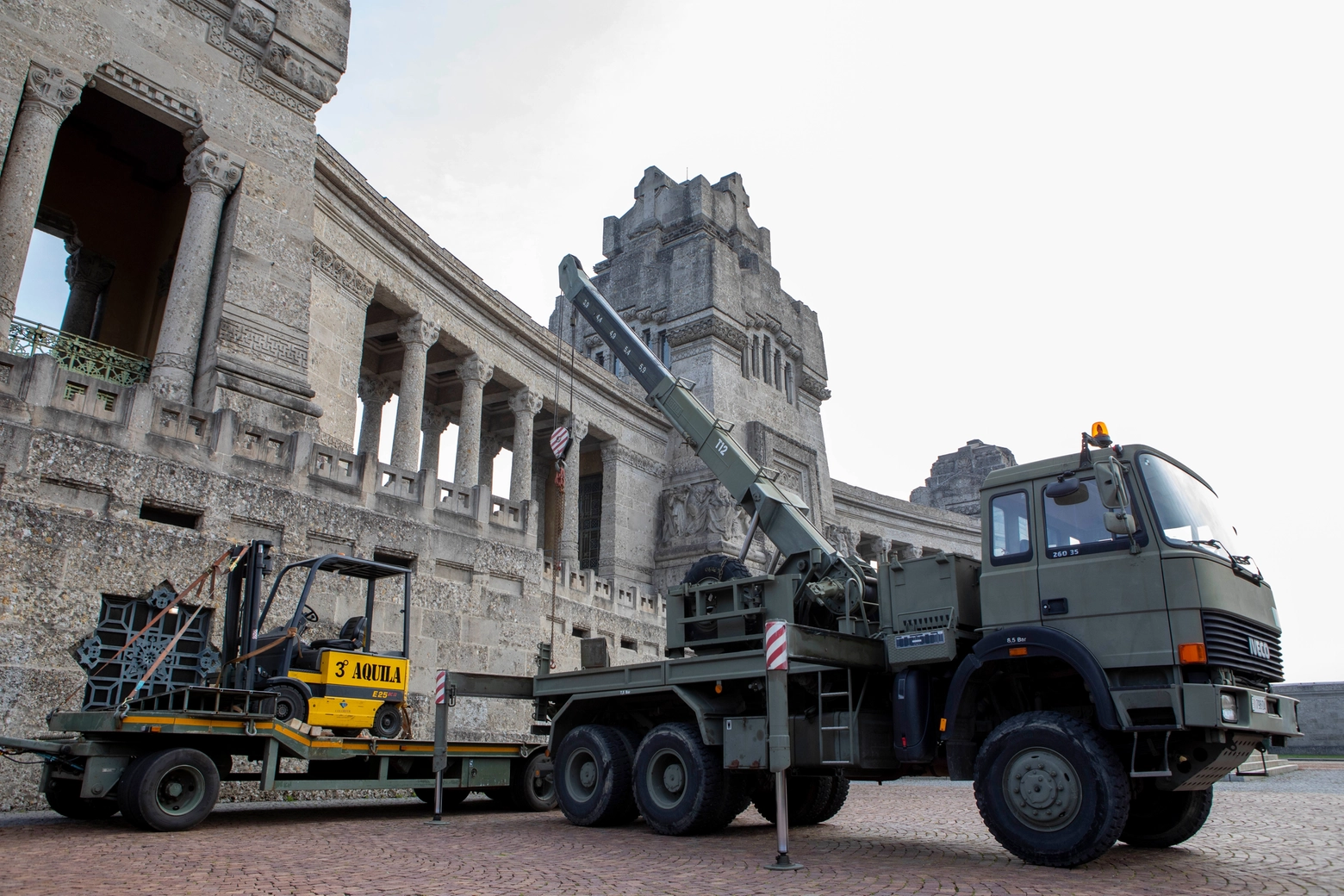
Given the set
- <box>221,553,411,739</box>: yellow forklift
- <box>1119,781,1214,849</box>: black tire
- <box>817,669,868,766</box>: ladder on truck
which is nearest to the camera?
<box>1119,781,1214,849</box>: black tire

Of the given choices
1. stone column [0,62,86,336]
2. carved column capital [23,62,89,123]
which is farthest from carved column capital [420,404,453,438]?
stone column [0,62,86,336]

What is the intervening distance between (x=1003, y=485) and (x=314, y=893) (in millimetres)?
7142

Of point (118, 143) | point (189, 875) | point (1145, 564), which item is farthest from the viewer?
point (118, 143)

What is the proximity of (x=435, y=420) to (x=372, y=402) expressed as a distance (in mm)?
3568

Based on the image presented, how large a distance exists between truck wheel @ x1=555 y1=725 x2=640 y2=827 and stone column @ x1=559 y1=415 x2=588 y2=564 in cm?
1810

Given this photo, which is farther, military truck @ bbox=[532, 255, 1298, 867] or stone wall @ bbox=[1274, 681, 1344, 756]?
stone wall @ bbox=[1274, 681, 1344, 756]

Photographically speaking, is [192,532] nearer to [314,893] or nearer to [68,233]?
[314,893]

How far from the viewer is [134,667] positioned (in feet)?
39.2

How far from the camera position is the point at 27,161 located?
661 inches

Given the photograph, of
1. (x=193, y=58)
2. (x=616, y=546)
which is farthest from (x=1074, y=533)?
(x=616, y=546)

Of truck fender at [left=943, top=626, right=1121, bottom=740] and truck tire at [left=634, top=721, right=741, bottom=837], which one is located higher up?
truck fender at [left=943, top=626, right=1121, bottom=740]

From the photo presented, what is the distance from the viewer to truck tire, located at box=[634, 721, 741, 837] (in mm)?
10211

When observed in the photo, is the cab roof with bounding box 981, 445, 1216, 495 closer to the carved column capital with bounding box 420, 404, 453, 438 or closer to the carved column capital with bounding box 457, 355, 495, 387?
the carved column capital with bounding box 457, 355, 495, 387

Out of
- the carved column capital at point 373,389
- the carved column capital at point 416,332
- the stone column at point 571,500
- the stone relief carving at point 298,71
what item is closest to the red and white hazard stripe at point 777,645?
the stone relief carving at point 298,71
